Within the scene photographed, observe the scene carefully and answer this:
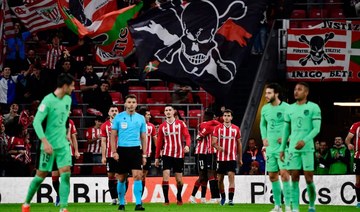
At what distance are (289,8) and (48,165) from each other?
17.3 metres

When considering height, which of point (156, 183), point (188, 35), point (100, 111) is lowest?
point (156, 183)

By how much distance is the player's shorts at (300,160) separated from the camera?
18.0 meters

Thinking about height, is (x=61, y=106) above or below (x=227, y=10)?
below

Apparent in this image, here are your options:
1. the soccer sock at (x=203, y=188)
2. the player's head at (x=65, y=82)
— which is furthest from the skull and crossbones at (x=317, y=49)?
the player's head at (x=65, y=82)

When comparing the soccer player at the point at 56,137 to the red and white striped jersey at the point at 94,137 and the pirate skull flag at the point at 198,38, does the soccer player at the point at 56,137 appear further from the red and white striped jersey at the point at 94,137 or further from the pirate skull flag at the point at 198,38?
the red and white striped jersey at the point at 94,137

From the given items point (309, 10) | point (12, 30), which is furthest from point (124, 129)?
point (309, 10)

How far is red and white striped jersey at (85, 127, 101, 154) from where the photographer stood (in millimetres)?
29344

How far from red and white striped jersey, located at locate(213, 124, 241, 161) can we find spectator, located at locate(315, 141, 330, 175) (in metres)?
4.83

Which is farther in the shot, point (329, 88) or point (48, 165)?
point (329, 88)

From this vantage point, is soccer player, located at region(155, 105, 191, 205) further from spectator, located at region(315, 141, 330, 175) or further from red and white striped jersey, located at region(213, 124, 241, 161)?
spectator, located at region(315, 141, 330, 175)

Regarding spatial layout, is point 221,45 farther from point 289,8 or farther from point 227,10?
point 289,8

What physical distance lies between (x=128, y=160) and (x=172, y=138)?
13.9 feet

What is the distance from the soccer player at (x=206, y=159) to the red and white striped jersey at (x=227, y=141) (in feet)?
1.78

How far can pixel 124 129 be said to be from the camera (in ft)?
68.0
